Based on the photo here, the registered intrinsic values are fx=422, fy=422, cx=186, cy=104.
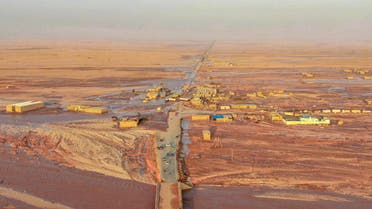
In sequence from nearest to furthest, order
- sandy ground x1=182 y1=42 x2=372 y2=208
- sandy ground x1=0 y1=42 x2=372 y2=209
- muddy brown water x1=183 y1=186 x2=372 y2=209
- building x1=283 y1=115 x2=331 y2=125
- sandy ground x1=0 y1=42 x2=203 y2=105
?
muddy brown water x1=183 y1=186 x2=372 y2=209 < sandy ground x1=0 y1=42 x2=372 y2=209 < sandy ground x1=182 y1=42 x2=372 y2=208 < building x1=283 y1=115 x2=331 y2=125 < sandy ground x1=0 y1=42 x2=203 y2=105

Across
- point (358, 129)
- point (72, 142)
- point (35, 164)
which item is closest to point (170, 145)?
point (72, 142)

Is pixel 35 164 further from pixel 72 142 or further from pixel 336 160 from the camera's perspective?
pixel 336 160

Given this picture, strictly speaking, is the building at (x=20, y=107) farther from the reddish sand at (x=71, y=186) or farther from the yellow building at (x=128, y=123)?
the reddish sand at (x=71, y=186)

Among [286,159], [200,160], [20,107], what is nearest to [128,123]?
[200,160]

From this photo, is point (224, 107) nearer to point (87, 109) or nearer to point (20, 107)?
point (87, 109)

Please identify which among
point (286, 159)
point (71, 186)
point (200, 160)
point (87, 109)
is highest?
point (87, 109)

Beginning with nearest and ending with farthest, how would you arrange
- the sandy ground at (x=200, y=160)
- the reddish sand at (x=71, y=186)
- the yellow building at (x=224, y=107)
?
the reddish sand at (x=71, y=186), the sandy ground at (x=200, y=160), the yellow building at (x=224, y=107)

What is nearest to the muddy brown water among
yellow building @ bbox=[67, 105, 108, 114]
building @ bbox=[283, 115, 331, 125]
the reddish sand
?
the reddish sand

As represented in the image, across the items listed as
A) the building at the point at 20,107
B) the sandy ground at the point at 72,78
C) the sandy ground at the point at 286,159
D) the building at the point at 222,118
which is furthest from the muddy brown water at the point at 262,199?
the sandy ground at the point at 72,78

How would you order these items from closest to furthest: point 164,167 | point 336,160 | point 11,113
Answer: point 164,167 → point 336,160 → point 11,113

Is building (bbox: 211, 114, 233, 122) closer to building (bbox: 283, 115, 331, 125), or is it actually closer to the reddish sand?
building (bbox: 283, 115, 331, 125)

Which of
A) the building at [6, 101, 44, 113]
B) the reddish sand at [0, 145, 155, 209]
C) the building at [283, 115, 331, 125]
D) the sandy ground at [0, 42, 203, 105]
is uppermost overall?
the sandy ground at [0, 42, 203, 105]
